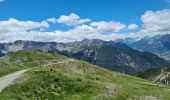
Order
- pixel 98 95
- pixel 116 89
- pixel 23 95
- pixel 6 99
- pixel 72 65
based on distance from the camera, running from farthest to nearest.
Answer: pixel 72 65 < pixel 116 89 < pixel 98 95 < pixel 23 95 < pixel 6 99

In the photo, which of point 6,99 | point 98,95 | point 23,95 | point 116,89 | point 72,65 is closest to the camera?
point 6,99

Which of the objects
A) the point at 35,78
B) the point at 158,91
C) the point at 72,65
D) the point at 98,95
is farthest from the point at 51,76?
the point at 72,65

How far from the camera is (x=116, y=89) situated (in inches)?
2448

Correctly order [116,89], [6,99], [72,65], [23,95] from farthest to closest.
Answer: [72,65], [116,89], [23,95], [6,99]

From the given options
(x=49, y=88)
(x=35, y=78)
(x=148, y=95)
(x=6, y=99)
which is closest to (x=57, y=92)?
(x=49, y=88)

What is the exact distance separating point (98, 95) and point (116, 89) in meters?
5.11

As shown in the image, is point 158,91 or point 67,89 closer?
point 67,89

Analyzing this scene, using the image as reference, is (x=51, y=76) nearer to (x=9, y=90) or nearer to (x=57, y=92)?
(x=57, y=92)

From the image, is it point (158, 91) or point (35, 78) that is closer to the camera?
point (35, 78)

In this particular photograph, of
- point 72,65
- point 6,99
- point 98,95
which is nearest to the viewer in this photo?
point 6,99

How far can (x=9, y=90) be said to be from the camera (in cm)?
5525

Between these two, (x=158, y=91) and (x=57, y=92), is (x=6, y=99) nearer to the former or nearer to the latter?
(x=57, y=92)

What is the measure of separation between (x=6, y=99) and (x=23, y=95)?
4.22 m

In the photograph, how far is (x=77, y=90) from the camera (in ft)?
198
